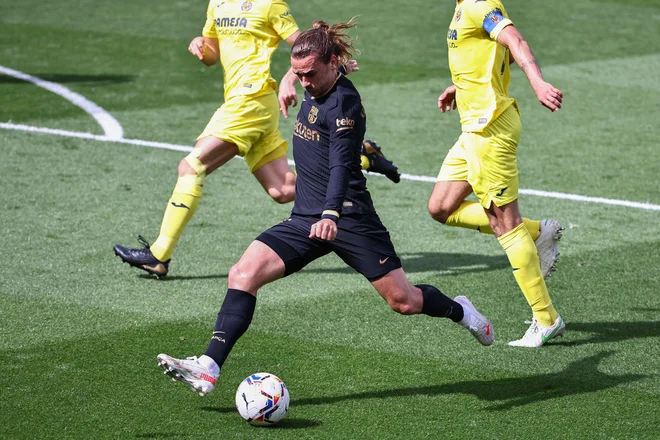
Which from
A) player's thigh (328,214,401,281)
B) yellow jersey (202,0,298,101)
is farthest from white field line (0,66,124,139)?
player's thigh (328,214,401,281)

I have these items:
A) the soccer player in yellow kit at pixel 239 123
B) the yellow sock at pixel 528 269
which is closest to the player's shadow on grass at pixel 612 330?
the yellow sock at pixel 528 269

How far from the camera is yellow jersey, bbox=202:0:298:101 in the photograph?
8.56 m

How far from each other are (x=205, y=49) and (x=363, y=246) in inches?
137

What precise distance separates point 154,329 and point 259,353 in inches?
33.9

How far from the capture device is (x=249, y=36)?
8641 mm

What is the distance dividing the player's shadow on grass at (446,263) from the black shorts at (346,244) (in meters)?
2.69

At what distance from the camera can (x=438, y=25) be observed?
20094 millimetres

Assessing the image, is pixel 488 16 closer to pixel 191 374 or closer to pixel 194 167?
pixel 194 167

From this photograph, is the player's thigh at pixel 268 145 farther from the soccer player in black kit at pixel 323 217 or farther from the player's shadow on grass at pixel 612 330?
the player's shadow on grass at pixel 612 330

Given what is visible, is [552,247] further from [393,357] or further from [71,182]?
[71,182]

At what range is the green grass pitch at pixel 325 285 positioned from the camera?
600 cm

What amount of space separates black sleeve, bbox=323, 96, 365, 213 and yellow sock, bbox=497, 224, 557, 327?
1574mm

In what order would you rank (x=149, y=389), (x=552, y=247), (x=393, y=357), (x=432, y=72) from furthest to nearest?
(x=432, y=72), (x=552, y=247), (x=393, y=357), (x=149, y=389)

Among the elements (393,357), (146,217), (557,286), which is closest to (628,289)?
(557,286)
